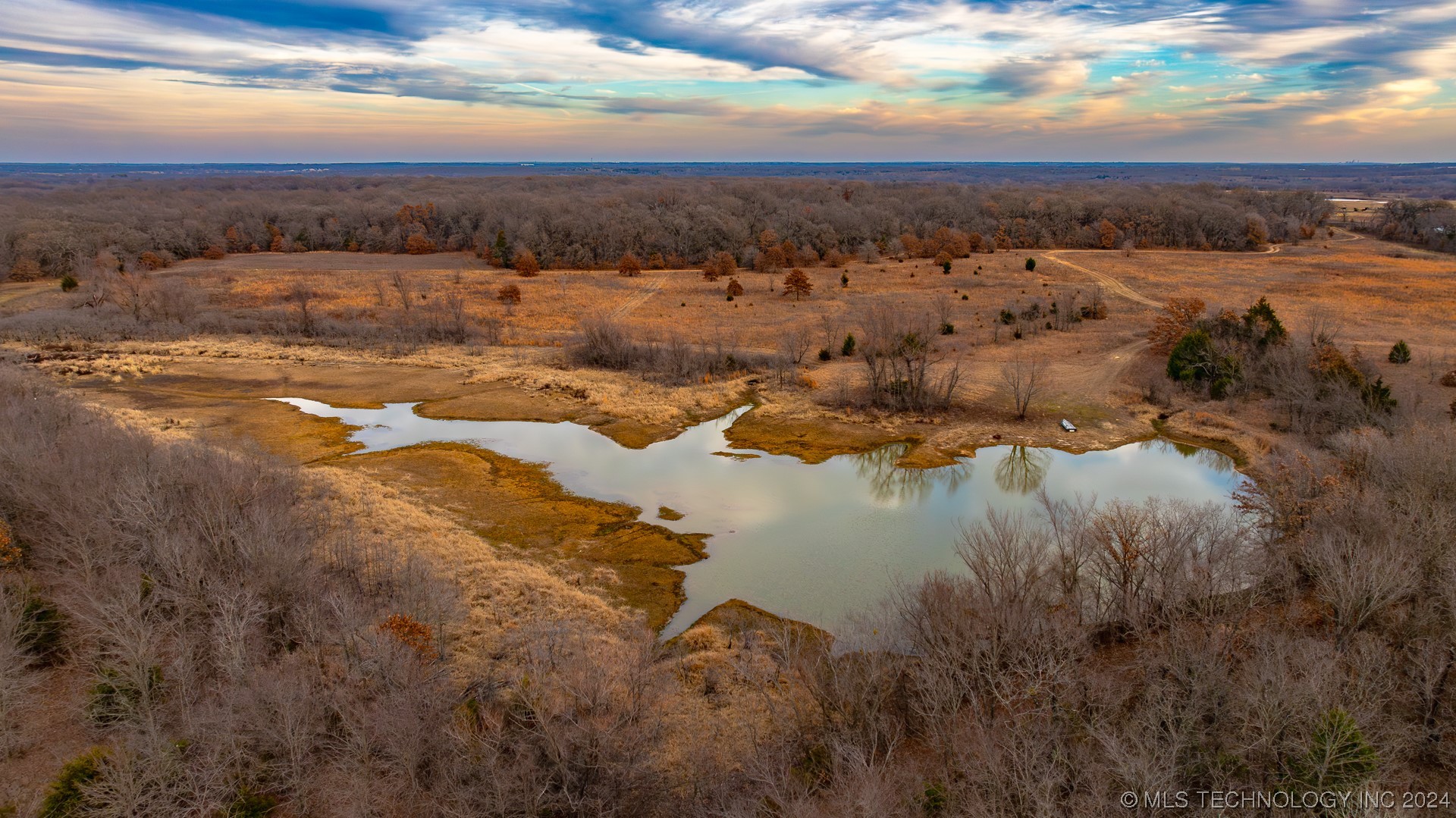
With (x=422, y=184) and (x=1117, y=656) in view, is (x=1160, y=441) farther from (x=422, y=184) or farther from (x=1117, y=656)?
(x=422, y=184)

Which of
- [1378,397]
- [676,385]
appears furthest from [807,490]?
[1378,397]

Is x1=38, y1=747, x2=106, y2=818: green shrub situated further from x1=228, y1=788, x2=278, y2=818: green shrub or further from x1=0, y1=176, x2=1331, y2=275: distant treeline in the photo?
x1=0, y1=176, x2=1331, y2=275: distant treeline

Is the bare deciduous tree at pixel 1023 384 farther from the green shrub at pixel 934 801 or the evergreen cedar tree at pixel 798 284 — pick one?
the green shrub at pixel 934 801

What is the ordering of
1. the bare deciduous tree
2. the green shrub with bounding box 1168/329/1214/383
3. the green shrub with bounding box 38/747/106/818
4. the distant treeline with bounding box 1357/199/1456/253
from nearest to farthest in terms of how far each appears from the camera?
the green shrub with bounding box 38/747/106/818 < the bare deciduous tree < the green shrub with bounding box 1168/329/1214/383 < the distant treeline with bounding box 1357/199/1456/253

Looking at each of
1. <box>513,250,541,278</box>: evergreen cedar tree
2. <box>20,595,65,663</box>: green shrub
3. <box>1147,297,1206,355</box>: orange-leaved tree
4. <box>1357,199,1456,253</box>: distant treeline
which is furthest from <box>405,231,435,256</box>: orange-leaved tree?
<box>1357,199,1456,253</box>: distant treeline

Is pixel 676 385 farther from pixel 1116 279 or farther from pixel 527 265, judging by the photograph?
pixel 1116 279

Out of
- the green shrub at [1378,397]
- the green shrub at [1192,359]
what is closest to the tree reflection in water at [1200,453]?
the green shrub at [1378,397]

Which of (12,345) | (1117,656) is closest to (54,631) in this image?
(1117,656)
